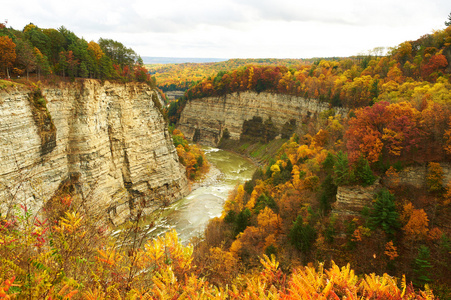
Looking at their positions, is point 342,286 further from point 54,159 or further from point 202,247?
point 54,159

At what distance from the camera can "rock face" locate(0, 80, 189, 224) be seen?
2048cm

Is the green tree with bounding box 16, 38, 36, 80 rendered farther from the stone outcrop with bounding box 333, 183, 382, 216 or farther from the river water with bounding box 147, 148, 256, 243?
the stone outcrop with bounding box 333, 183, 382, 216

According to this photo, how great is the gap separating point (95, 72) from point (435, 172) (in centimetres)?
3340

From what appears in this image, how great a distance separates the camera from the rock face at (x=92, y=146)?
67.2 feet

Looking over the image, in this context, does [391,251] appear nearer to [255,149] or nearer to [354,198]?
[354,198]

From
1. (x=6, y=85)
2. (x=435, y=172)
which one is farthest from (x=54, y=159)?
(x=435, y=172)

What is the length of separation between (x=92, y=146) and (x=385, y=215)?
1054 inches

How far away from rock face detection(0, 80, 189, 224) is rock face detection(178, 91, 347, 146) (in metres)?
35.6

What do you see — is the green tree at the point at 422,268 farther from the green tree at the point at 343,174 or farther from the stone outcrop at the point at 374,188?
the green tree at the point at 343,174

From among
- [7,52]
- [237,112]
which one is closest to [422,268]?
[7,52]

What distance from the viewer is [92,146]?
90.4 feet

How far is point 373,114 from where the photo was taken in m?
22.6

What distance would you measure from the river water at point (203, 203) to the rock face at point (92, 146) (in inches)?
104

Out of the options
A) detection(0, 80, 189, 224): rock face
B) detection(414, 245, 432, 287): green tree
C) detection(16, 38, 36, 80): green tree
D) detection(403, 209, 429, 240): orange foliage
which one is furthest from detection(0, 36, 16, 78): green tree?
detection(414, 245, 432, 287): green tree
